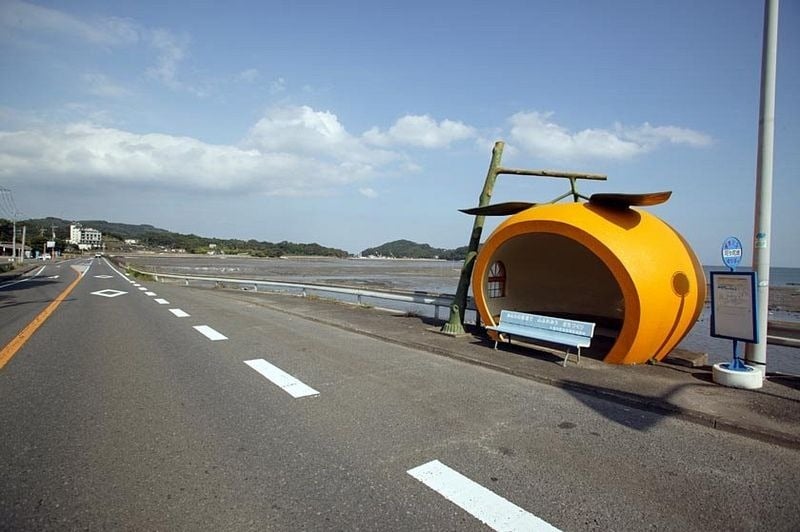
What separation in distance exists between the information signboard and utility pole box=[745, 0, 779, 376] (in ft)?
1.08

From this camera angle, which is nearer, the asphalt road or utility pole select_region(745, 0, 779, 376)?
the asphalt road

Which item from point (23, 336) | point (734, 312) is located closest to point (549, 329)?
point (734, 312)

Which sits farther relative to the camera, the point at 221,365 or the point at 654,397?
the point at 221,365

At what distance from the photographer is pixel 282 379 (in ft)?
18.5

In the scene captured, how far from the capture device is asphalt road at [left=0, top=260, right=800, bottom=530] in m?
2.76

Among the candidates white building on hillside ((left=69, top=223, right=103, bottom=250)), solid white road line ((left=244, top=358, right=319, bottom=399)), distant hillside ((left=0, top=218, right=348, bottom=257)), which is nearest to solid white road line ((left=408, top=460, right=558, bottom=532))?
solid white road line ((left=244, top=358, right=319, bottom=399))

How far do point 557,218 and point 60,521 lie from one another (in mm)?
6604

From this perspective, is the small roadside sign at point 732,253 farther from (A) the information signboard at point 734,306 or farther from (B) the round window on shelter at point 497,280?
(B) the round window on shelter at point 497,280

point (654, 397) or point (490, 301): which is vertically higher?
point (490, 301)

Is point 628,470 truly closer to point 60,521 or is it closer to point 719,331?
point 719,331

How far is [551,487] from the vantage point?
311 centimetres

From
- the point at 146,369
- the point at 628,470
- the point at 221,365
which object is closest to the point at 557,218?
the point at 628,470

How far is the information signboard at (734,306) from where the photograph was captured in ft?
→ 17.6

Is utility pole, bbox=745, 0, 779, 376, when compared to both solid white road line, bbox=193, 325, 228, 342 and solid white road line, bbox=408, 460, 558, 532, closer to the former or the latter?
solid white road line, bbox=408, 460, 558, 532
